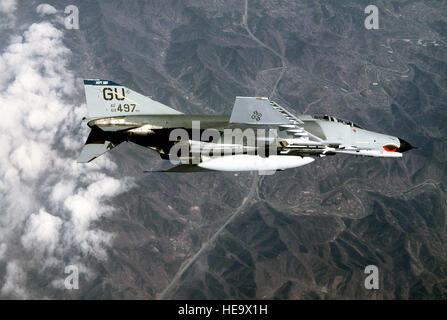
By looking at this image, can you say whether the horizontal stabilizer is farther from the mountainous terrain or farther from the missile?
the mountainous terrain

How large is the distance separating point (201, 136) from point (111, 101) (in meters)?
7.48

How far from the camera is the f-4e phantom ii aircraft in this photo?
26562 millimetres

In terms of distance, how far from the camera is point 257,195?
150000 millimetres

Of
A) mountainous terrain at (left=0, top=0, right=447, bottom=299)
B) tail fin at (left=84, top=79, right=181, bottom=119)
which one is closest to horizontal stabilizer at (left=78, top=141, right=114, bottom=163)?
tail fin at (left=84, top=79, right=181, bottom=119)

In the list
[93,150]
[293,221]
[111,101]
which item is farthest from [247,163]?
[293,221]

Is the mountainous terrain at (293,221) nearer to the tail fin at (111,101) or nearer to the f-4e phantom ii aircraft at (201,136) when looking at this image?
the f-4e phantom ii aircraft at (201,136)

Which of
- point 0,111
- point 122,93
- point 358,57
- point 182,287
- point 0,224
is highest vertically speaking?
point 358,57

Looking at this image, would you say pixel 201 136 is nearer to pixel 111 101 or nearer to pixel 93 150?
pixel 111 101

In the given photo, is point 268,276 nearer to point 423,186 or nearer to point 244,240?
point 244,240

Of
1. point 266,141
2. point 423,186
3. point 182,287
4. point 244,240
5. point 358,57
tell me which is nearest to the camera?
point 266,141

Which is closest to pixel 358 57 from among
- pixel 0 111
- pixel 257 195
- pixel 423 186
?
pixel 423 186

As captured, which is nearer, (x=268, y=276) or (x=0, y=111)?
(x=268, y=276)

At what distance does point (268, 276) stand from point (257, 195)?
32642 millimetres

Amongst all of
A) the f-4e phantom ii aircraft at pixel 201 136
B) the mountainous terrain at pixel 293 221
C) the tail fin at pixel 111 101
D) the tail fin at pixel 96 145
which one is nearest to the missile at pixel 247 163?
the f-4e phantom ii aircraft at pixel 201 136
